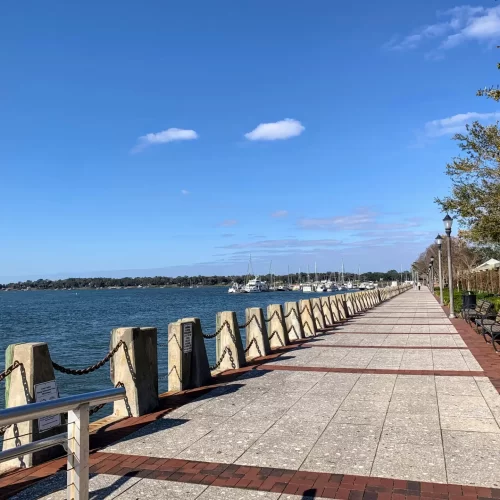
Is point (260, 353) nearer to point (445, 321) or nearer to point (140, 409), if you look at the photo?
point (140, 409)

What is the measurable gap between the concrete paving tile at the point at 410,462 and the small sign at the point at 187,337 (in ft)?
13.2

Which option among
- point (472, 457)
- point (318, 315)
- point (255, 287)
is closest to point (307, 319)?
point (318, 315)

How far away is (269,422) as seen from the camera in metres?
6.51

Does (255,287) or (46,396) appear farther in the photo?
(255,287)

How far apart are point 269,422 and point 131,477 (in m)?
2.14

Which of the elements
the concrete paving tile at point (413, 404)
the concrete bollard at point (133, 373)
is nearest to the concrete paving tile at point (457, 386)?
the concrete paving tile at point (413, 404)

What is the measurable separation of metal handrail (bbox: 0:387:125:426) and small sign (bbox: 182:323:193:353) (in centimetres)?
504

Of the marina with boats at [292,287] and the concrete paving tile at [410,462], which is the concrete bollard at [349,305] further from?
the marina with boats at [292,287]

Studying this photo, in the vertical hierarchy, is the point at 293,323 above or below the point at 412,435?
above

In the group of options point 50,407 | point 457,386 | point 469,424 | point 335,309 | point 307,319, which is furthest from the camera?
point 335,309

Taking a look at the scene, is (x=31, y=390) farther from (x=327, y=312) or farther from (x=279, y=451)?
(x=327, y=312)

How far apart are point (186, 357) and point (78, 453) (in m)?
5.32

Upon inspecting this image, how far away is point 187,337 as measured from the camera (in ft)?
29.1

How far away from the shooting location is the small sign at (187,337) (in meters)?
8.77
